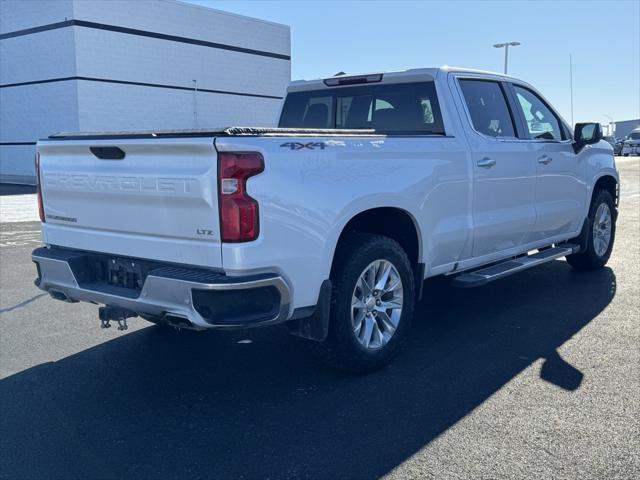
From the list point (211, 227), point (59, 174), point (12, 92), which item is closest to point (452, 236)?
point (211, 227)

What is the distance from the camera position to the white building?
28062mm

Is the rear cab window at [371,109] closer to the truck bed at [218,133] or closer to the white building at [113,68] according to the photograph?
the truck bed at [218,133]

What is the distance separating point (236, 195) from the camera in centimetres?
366

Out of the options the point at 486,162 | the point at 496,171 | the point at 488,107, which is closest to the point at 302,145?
the point at 486,162

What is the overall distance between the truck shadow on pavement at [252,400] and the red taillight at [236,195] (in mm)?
1094

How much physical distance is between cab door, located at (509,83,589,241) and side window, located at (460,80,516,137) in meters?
0.21

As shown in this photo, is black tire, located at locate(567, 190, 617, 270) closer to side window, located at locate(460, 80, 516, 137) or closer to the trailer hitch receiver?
side window, located at locate(460, 80, 516, 137)

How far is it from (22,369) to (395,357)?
2588 millimetres

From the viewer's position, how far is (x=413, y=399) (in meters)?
4.19

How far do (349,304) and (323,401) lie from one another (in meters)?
0.62

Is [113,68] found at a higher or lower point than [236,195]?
higher

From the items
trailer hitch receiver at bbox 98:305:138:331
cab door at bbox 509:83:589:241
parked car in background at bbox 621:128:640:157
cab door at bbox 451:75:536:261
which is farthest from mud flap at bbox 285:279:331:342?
parked car in background at bbox 621:128:640:157

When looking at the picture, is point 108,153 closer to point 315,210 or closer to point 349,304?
point 315,210

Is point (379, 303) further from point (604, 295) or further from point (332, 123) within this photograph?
point (604, 295)
